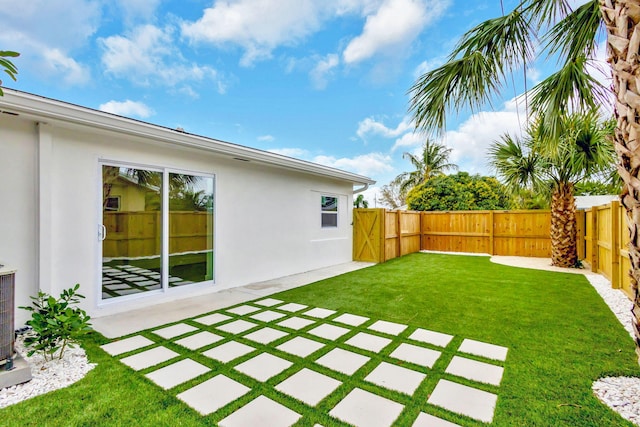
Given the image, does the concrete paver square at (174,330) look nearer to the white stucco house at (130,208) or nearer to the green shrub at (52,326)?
the green shrub at (52,326)

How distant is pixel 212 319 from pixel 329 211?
5.36m

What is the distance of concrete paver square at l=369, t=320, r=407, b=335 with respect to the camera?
3.73m

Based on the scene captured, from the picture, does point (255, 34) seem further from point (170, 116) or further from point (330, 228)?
point (330, 228)

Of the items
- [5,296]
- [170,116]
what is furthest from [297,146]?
[5,296]

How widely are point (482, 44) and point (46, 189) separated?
5381mm

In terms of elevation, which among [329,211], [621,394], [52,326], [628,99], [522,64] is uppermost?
[522,64]

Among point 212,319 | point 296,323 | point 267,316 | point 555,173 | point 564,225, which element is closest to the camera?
point 296,323

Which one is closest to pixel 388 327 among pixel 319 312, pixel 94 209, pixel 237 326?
pixel 319 312

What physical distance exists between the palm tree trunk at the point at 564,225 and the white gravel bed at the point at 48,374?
1024cm

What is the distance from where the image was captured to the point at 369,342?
134 inches

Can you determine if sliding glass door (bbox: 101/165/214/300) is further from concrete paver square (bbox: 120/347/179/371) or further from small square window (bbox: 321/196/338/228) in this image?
small square window (bbox: 321/196/338/228)

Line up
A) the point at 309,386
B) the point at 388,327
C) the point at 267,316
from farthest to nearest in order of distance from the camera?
1. the point at 267,316
2. the point at 388,327
3. the point at 309,386

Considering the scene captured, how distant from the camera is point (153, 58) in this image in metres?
9.48

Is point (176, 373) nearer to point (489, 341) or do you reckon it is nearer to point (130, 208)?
point (130, 208)
